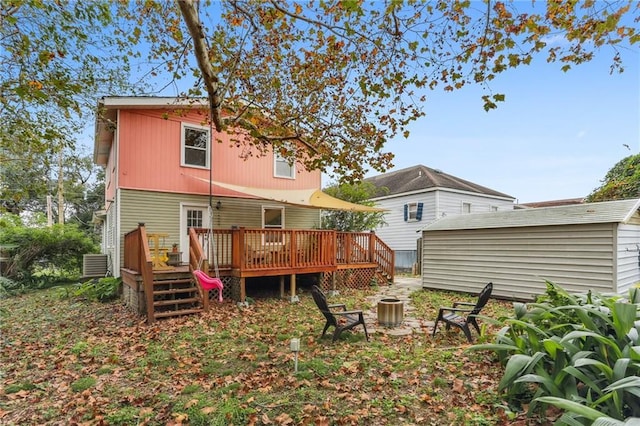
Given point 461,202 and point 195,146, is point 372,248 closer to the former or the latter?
point 195,146

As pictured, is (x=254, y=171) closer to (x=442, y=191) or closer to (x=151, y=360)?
(x=151, y=360)

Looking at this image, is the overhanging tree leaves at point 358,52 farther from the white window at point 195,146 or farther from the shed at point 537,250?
the white window at point 195,146

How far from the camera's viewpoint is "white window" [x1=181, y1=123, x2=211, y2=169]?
1130 cm

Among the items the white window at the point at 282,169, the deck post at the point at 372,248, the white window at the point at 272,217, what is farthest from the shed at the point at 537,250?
the white window at the point at 282,169

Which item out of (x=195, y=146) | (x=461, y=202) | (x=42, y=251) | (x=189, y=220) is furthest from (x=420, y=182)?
(x=42, y=251)

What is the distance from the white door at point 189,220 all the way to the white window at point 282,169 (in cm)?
311

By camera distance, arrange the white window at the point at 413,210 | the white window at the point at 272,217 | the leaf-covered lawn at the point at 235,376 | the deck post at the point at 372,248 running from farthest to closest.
→ the white window at the point at 413,210 → the white window at the point at 272,217 → the deck post at the point at 372,248 → the leaf-covered lawn at the point at 235,376

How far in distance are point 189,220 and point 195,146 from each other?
254 centimetres

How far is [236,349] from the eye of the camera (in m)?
5.47

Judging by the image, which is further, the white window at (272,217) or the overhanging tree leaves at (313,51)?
the white window at (272,217)

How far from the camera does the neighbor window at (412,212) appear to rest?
1841 centimetres

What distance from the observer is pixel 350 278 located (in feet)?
38.3

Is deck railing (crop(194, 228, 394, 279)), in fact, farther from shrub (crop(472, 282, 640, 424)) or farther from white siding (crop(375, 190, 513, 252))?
white siding (crop(375, 190, 513, 252))

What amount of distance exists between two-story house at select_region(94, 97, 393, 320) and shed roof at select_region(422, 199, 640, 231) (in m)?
3.31
